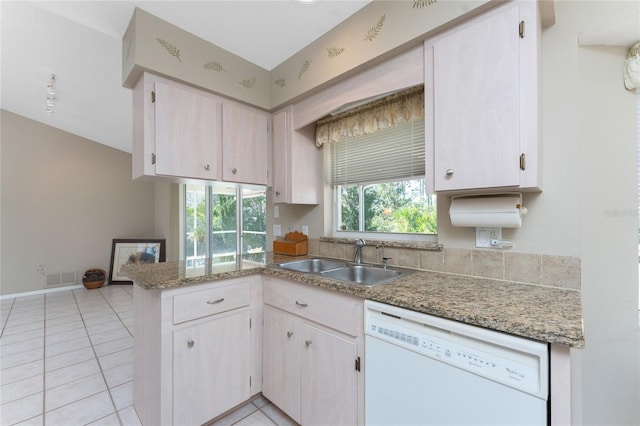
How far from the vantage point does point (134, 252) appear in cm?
480

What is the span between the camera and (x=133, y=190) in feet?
16.7

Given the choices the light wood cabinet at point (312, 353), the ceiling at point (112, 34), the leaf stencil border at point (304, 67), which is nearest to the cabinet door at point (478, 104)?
the ceiling at point (112, 34)

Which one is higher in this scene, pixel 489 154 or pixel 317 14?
pixel 317 14

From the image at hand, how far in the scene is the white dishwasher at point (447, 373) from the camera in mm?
805

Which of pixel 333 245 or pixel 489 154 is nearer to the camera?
pixel 489 154

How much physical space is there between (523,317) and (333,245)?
142 centimetres

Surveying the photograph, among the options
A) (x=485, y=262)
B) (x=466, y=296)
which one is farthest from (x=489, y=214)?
(x=466, y=296)

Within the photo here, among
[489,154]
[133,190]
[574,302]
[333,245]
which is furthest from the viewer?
[133,190]

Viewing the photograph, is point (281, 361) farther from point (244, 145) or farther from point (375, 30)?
point (375, 30)

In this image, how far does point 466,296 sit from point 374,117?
130cm

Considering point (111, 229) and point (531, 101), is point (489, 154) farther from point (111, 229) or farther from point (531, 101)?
point (111, 229)

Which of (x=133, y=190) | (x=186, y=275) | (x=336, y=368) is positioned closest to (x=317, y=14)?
(x=186, y=275)

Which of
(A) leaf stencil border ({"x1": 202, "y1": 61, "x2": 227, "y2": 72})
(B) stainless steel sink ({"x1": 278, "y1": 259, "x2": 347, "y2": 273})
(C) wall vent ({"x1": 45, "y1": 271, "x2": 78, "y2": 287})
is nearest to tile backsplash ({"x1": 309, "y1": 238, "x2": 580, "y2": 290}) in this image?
(B) stainless steel sink ({"x1": 278, "y1": 259, "x2": 347, "y2": 273})

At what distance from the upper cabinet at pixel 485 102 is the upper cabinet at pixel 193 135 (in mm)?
1418
